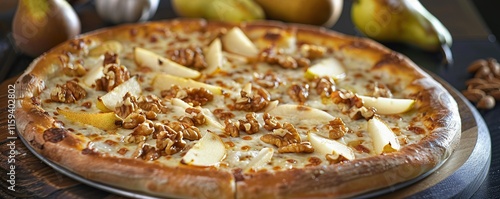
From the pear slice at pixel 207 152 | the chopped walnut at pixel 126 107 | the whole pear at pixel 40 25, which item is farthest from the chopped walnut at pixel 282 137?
the whole pear at pixel 40 25

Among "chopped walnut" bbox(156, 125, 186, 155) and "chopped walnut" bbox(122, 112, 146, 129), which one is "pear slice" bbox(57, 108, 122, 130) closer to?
"chopped walnut" bbox(122, 112, 146, 129)

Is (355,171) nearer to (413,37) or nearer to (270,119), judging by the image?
(270,119)

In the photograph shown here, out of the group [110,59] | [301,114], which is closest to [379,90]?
[301,114]

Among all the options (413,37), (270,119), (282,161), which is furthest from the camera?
(413,37)

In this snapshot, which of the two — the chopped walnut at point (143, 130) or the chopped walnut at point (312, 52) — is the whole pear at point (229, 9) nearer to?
the chopped walnut at point (312, 52)

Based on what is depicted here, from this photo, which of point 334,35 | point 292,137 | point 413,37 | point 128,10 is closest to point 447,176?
point 292,137

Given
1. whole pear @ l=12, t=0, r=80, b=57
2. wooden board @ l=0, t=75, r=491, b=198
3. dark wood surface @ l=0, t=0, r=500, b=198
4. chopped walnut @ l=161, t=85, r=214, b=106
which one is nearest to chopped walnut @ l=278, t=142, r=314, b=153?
wooden board @ l=0, t=75, r=491, b=198

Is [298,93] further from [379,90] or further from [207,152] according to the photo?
[207,152]
